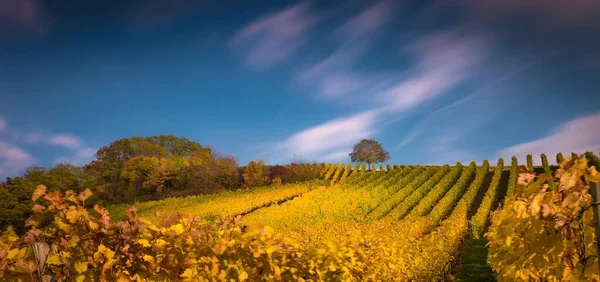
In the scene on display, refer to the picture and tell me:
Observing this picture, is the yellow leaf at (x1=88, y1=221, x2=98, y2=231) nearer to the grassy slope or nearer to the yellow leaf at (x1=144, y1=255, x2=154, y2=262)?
the yellow leaf at (x1=144, y1=255, x2=154, y2=262)

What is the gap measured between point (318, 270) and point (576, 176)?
2.87 metres

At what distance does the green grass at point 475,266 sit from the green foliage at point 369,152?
185 feet

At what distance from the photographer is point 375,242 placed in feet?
28.2

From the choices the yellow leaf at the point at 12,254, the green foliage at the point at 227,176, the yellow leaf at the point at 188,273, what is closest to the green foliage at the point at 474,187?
the green foliage at the point at 227,176

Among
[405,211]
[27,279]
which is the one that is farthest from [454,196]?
[27,279]

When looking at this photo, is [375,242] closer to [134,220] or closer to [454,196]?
[134,220]

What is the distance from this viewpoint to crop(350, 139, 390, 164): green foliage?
79.8 meters

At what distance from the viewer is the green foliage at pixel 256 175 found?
54062 mm

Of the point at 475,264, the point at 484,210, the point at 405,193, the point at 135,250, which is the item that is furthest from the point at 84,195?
the point at 405,193

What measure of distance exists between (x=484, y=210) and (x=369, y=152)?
48886 mm

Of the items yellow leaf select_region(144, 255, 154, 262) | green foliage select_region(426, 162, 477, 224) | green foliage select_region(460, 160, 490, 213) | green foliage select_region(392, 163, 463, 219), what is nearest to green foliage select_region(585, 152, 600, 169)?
green foliage select_region(460, 160, 490, 213)

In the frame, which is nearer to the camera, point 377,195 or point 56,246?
point 56,246

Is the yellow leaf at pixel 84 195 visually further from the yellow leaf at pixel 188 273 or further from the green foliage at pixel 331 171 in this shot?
the green foliage at pixel 331 171

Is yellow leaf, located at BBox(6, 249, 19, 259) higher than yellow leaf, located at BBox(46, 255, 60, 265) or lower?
higher
